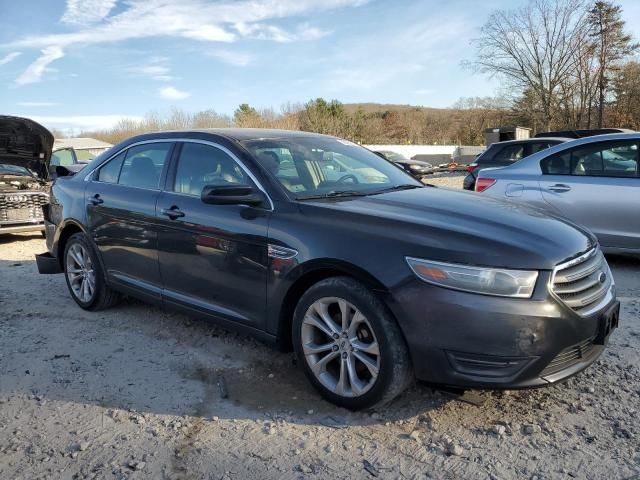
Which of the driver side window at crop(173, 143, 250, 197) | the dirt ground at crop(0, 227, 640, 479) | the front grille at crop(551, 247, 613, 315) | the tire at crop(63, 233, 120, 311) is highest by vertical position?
the driver side window at crop(173, 143, 250, 197)

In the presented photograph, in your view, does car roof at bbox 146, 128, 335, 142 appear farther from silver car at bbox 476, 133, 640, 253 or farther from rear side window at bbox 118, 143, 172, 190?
silver car at bbox 476, 133, 640, 253

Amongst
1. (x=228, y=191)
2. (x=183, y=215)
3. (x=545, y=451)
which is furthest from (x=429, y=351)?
(x=183, y=215)

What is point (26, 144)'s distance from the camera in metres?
9.88

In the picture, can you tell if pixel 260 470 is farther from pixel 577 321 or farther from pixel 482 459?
pixel 577 321

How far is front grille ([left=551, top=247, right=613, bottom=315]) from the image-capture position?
2.73 metres

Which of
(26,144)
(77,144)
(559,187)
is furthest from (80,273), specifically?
(77,144)

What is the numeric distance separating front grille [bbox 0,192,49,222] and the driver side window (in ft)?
20.0

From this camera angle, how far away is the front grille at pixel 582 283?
8.95ft

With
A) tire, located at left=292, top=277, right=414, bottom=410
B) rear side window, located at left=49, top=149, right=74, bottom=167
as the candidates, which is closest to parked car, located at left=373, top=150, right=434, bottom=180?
tire, located at left=292, top=277, right=414, bottom=410

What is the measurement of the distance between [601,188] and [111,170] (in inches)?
192

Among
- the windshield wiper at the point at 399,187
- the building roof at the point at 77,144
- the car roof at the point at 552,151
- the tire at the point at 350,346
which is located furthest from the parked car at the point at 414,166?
the building roof at the point at 77,144

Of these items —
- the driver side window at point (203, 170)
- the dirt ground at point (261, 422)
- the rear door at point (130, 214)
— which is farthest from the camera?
the rear door at point (130, 214)

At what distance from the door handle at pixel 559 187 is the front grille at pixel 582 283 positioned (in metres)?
3.10

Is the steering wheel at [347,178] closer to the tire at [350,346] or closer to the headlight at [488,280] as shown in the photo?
the tire at [350,346]
